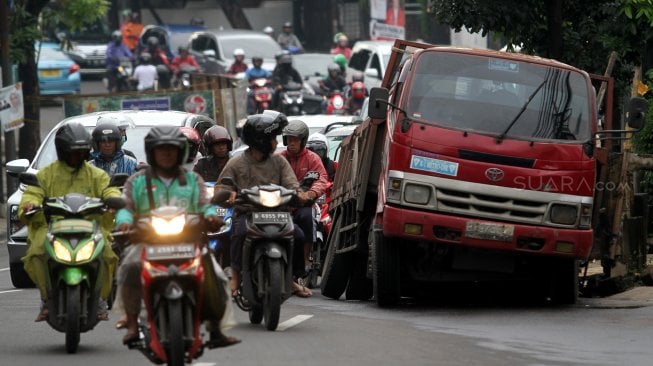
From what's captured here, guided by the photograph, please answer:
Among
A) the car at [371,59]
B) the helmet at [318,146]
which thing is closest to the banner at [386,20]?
the car at [371,59]

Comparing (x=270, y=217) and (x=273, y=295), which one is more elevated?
(x=270, y=217)

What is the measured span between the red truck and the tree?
1317cm

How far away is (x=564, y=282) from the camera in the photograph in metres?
15.0

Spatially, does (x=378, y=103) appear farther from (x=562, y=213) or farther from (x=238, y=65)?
(x=238, y=65)

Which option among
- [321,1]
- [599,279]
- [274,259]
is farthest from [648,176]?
[321,1]

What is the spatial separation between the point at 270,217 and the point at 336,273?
3.63m

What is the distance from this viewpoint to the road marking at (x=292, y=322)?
42.2 ft

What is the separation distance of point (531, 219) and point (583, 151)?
749mm

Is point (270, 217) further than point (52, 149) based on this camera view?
No

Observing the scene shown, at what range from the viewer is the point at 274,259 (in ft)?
41.1

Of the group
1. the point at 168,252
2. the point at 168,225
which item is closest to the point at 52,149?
the point at 168,225

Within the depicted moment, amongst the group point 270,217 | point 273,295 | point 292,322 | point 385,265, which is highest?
point 270,217

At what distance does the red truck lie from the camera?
1408cm

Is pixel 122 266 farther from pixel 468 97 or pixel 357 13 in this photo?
pixel 357 13
